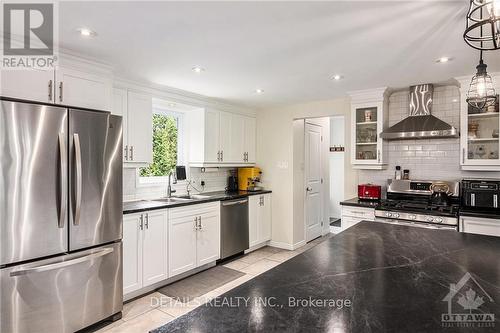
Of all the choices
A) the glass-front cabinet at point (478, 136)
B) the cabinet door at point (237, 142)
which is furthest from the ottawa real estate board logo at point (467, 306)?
the cabinet door at point (237, 142)

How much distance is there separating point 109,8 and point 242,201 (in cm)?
311

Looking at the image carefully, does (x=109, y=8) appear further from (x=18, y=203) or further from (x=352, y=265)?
(x=352, y=265)

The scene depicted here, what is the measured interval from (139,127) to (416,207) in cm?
338

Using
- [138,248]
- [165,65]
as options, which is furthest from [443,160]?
[138,248]

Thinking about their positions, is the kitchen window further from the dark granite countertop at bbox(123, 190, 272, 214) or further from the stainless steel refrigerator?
the stainless steel refrigerator

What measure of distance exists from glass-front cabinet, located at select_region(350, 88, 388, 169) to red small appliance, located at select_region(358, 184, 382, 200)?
10.5 inches

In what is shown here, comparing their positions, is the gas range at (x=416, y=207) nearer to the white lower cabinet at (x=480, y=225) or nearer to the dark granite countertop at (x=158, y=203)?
the white lower cabinet at (x=480, y=225)

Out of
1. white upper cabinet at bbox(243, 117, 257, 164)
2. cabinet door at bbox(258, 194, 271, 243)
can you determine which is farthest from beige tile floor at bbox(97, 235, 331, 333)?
white upper cabinet at bbox(243, 117, 257, 164)

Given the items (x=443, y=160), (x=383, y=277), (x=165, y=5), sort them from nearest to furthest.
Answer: (x=383, y=277) → (x=165, y=5) → (x=443, y=160)

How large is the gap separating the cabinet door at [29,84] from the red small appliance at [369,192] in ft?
12.0

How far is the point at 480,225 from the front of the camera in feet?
9.61

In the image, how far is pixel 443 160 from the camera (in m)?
3.64

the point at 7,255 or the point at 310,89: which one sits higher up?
the point at 310,89

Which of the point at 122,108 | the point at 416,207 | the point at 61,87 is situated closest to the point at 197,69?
the point at 122,108
